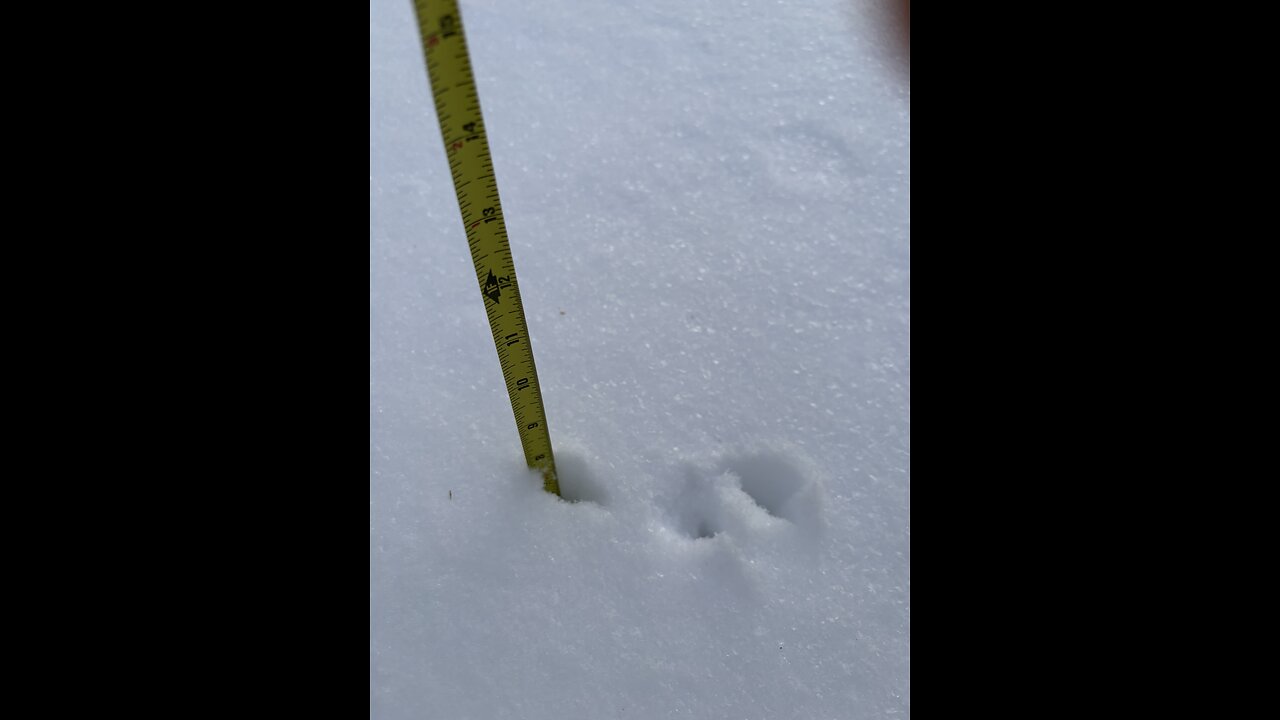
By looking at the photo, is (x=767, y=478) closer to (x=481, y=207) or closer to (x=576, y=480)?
(x=576, y=480)

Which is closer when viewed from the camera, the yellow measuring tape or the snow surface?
the yellow measuring tape

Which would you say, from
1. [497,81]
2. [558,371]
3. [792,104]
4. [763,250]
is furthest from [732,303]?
[497,81]

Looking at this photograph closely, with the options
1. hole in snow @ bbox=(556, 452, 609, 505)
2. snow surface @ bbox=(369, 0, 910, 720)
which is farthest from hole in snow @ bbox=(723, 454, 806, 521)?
hole in snow @ bbox=(556, 452, 609, 505)

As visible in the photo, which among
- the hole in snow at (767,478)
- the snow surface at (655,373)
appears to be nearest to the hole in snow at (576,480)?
the snow surface at (655,373)

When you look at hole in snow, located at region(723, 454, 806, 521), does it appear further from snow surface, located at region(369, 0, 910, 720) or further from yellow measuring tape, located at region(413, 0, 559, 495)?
yellow measuring tape, located at region(413, 0, 559, 495)

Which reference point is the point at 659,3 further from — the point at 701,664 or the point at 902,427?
the point at 701,664

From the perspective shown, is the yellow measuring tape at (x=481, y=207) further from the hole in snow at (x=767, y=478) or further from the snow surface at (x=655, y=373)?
the hole in snow at (x=767, y=478)
